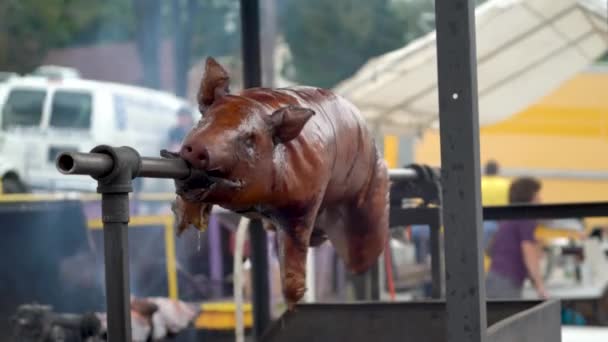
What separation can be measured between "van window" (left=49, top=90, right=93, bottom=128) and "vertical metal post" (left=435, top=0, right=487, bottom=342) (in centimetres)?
974

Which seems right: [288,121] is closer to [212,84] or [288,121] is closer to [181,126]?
[212,84]

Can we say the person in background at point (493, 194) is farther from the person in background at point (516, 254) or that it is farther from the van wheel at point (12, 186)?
the van wheel at point (12, 186)

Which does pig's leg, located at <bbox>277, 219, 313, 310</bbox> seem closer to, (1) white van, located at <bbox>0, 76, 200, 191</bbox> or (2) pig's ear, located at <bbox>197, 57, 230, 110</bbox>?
(2) pig's ear, located at <bbox>197, 57, 230, 110</bbox>

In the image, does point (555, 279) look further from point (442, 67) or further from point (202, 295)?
point (442, 67)

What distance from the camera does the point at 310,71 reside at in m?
18.6

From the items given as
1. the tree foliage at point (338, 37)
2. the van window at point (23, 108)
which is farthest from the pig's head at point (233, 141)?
the tree foliage at point (338, 37)

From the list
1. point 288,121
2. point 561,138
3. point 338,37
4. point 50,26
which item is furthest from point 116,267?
point 338,37

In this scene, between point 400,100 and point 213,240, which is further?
point 400,100

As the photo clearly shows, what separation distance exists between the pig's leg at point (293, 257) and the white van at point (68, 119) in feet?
28.7

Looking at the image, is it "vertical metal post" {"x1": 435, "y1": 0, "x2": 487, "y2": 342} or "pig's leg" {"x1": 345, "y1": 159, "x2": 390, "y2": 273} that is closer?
"vertical metal post" {"x1": 435, "y1": 0, "x2": 487, "y2": 342}

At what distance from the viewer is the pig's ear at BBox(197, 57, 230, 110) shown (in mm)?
1575

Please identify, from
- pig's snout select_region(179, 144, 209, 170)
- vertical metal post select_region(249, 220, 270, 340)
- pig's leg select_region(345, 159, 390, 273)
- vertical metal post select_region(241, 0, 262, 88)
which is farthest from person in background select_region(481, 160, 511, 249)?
pig's snout select_region(179, 144, 209, 170)

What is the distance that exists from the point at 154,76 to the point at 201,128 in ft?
44.8

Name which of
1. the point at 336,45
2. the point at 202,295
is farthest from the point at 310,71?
the point at 202,295
